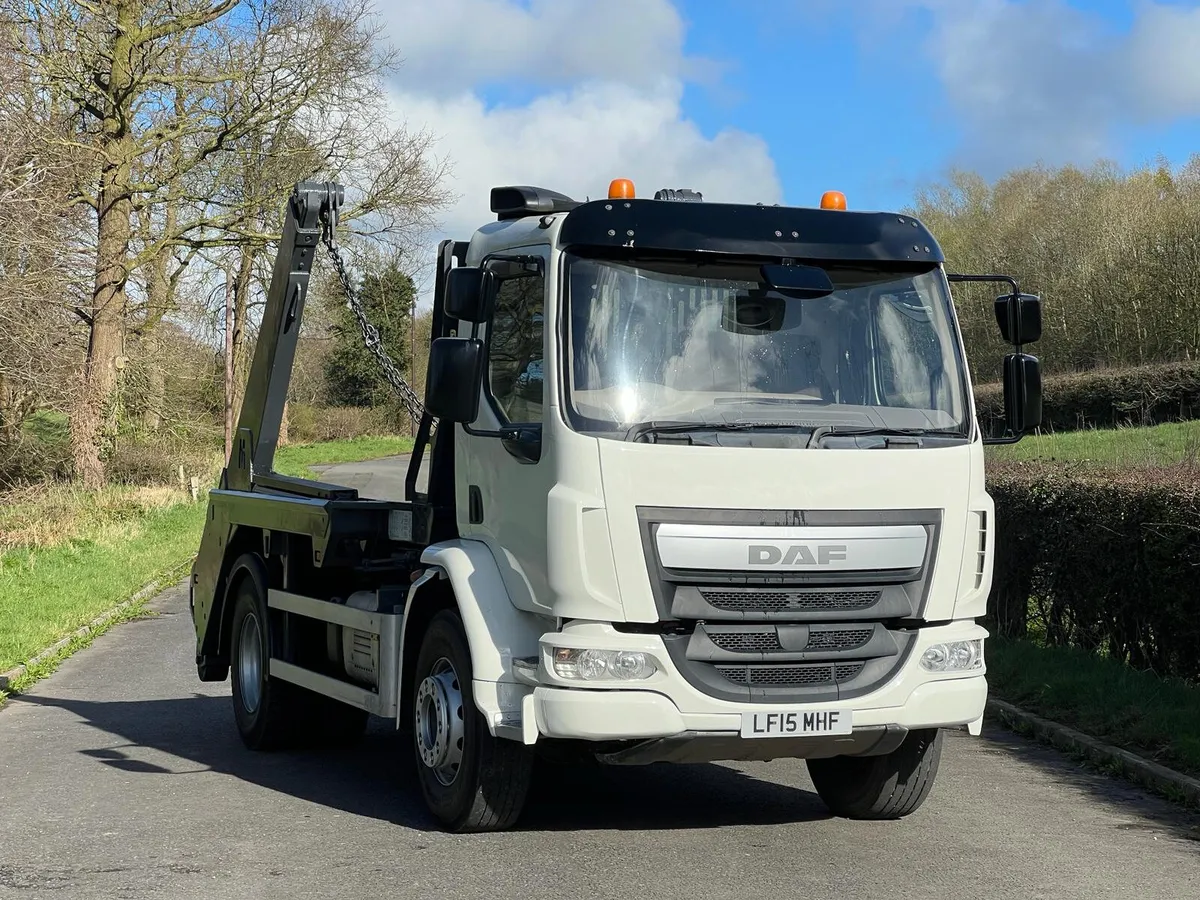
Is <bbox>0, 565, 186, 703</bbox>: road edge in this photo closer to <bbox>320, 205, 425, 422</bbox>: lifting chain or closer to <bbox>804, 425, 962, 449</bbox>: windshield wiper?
<bbox>320, 205, 425, 422</bbox>: lifting chain

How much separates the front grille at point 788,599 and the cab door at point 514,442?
2.35 feet

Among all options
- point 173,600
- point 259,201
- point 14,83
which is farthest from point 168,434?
point 173,600

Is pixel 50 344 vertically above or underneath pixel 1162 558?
above

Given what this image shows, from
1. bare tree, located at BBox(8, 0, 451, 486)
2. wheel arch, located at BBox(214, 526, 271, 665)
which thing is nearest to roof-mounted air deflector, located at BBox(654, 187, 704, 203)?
wheel arch, located at BBox(214, 526, 271, 665)

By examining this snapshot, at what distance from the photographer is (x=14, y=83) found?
2112cm

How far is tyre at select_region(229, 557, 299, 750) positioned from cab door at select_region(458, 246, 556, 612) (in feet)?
8.06

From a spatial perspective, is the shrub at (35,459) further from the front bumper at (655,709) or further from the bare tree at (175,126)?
the front bumper at (655,709)

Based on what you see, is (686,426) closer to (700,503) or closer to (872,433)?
(700,503)

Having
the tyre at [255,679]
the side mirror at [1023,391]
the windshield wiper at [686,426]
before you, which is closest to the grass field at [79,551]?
the tyre at [255,679]

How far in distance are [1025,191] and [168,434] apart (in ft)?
105

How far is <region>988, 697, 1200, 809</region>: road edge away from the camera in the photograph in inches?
304

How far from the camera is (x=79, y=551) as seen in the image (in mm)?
20828

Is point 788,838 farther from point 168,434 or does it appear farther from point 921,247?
point 168,434

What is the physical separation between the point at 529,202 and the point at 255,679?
3.84 meters
